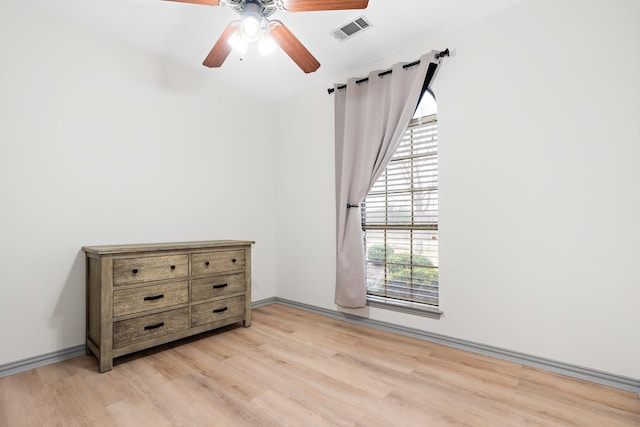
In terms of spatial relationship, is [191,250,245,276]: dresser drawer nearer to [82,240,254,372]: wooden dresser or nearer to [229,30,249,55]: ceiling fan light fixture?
[82,240,254,372]: wooden dresser

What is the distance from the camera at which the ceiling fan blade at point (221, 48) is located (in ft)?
6.26

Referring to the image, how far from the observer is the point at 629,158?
1.85 metres

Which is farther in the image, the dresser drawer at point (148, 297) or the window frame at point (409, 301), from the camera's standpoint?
the window frame at point (409, 301)

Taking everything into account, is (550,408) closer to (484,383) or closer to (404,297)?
(484,383)

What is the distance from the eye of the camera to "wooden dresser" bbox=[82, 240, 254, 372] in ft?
6.98

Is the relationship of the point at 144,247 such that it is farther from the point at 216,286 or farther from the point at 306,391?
the point at 306,391

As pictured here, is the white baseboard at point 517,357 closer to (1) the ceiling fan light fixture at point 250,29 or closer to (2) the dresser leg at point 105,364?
Answer: (2) the dresser leg at point 105,364

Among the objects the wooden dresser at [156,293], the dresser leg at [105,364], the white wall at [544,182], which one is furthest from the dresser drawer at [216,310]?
the white wall at [544,182]

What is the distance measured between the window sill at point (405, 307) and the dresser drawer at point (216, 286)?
4.15ft

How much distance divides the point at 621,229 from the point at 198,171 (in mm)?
3412

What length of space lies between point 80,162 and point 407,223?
276 centimetres

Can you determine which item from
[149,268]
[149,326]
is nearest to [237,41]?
[149,268]

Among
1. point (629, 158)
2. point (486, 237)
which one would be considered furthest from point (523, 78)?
point (486, 237)

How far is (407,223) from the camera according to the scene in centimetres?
284
